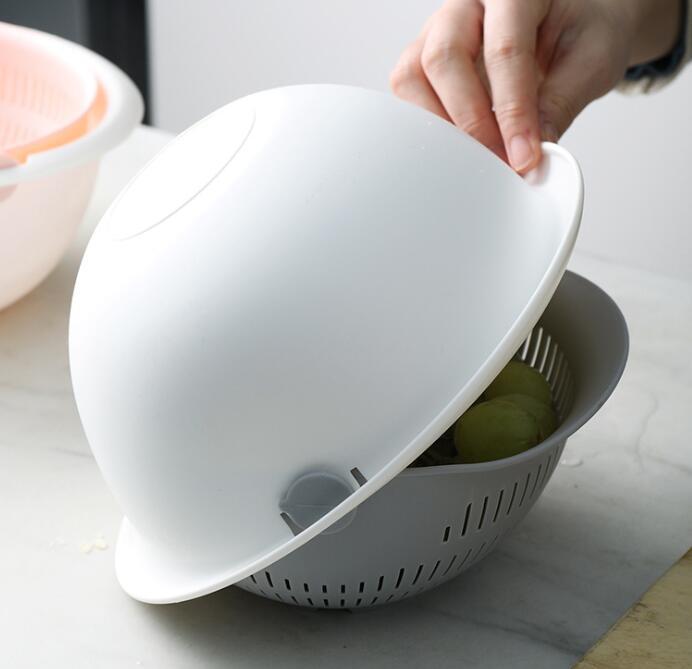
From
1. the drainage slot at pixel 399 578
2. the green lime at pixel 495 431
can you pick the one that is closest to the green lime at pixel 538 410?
the green lime at pixel 495 431

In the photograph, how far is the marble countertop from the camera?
618mm

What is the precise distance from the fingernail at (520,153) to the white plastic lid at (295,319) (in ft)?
0.26

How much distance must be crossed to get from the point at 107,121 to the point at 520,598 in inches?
20.6

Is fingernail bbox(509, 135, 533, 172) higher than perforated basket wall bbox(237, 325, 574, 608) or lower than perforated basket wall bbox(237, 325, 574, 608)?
higher

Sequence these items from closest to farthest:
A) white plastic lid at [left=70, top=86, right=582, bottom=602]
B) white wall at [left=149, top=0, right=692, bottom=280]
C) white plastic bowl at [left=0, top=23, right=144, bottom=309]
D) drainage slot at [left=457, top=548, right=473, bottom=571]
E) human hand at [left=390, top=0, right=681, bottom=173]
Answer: white plastic lid at [left=70, top=86, right=582, bottom=602]
drainage slot at [left=457, top=548, right=473, bottom=571]
human hand at [left=390, top=0, right=681, bottom=173]
white plastic bowl at [left=0, top=23, right=144, bottom=309]
white wall at [left=149, top=0, right=692, bottom=280]

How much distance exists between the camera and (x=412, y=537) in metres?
0.57

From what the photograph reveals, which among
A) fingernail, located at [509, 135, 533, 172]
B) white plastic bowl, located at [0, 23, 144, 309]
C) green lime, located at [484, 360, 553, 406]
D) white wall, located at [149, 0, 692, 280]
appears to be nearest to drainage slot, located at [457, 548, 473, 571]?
green lime, located at [484, 360, 553, 406]

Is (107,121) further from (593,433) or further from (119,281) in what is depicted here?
(593,433)

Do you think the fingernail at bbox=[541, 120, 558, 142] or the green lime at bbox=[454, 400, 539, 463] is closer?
the green lime at bbox=[454, 400, 539, 463]

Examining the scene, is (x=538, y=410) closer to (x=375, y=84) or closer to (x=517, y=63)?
(x=517, y=63)

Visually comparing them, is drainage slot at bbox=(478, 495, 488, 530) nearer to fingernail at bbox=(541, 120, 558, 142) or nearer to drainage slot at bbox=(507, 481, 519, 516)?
drainage slot at bbox=(507, 481, 519, 516)

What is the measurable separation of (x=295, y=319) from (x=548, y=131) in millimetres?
324

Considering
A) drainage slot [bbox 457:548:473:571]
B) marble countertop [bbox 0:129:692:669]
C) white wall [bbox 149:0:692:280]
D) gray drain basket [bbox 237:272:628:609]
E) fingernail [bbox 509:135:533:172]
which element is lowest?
white wall [bbox 149:0:692:280]

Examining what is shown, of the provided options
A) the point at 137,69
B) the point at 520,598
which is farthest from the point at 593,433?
the point at 137,69
